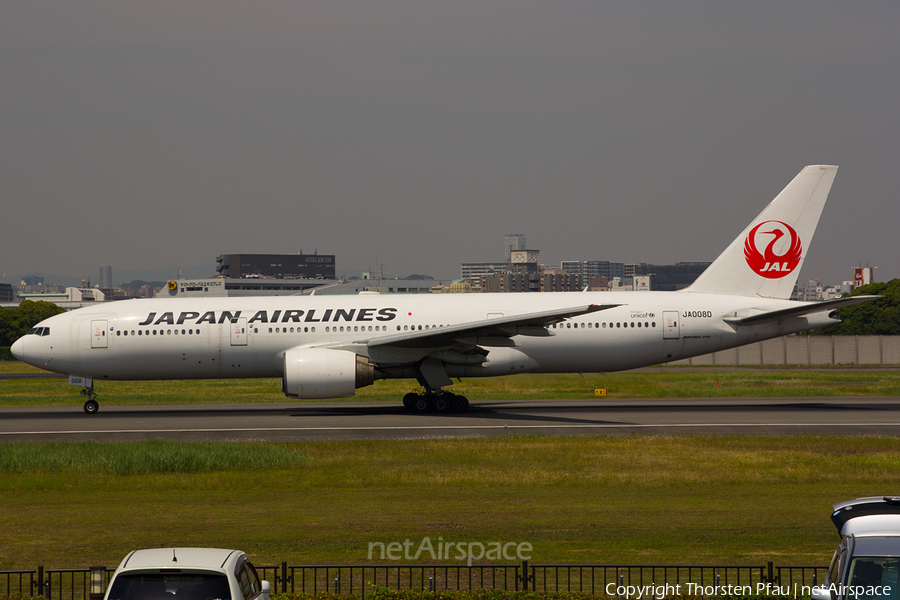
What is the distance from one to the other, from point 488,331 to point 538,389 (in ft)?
36.5

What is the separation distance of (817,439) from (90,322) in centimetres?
2479

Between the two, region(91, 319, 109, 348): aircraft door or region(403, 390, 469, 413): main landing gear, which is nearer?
region(403, 390, 469, 413): main landing gear

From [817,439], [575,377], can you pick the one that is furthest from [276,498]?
[575,377]

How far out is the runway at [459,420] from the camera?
79.4 feet

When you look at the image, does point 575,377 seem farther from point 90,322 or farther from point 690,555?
point 690,555

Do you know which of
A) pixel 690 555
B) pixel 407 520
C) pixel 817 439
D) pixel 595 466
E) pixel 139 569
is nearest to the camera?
pixel 139 569

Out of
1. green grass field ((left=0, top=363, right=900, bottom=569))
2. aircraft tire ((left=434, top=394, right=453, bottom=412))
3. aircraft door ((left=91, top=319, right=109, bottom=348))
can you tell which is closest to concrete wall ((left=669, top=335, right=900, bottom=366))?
aircraft tire ((left=434, top=394, right=453, bottom=412))

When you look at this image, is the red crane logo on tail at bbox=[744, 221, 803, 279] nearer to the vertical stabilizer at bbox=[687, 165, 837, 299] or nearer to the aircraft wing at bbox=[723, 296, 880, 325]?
the vertical stabilizer at bbox=[687, 165, 837, 299]

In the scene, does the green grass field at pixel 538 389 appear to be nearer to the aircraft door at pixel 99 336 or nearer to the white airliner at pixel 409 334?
the white airliner at pixel 409 334

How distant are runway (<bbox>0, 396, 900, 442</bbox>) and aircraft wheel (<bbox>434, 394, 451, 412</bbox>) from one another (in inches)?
25.5

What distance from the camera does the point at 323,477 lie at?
1756 cm

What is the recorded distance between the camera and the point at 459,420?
27.3 m

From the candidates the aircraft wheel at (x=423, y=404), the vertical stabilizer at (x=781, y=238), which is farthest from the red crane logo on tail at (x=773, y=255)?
the aircraft wheel at (x=423, y=404)

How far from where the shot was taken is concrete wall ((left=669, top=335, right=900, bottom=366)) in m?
66.3
